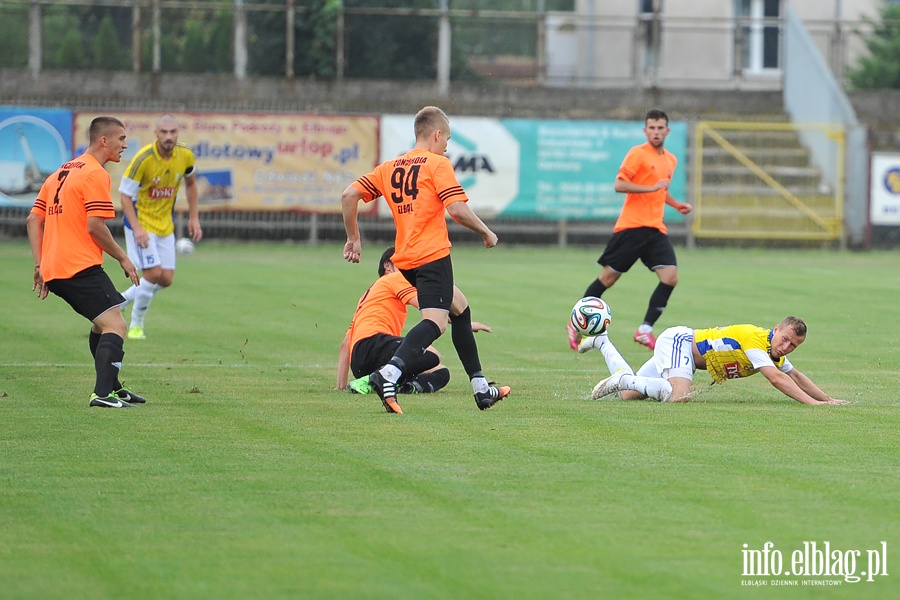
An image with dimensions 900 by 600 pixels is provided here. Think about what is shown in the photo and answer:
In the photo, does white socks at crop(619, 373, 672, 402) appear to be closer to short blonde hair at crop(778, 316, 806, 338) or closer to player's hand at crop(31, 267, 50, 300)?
short blonde hair at crop(778, 316, 806, 338)

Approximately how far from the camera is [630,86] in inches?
1241

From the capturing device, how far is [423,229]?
911 centimetres

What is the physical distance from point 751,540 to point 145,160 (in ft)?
29.5

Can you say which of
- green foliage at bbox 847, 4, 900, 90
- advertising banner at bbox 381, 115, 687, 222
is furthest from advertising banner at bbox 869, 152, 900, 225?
green foliage at bbox 847, 4, 900, 90

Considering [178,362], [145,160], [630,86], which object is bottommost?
[178,362]

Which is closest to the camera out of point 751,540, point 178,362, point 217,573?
point 217,573

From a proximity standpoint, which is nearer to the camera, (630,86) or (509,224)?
(509,224)

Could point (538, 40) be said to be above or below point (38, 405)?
above

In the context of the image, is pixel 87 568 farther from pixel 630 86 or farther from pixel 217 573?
pixel 630 86

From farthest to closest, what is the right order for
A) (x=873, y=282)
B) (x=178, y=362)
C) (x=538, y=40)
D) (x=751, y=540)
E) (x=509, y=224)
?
(x=538, y=40)
(x=509, y=224)
(x=873, y=282)
(x=178, y=362)
(x=751, y=540)

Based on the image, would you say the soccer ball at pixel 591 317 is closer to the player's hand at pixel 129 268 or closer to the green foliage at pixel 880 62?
the player's hand at pixel 129 268

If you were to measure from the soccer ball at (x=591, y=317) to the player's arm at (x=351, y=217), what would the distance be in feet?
6.55

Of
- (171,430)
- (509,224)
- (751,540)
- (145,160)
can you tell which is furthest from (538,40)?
(751,540)

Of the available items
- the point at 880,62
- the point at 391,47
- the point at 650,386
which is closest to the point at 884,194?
the point at 880,62
